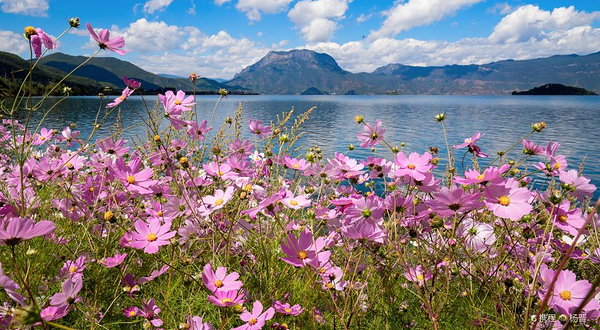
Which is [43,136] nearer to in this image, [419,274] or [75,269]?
[75,269]

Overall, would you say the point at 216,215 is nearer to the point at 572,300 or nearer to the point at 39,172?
the point at 39,172

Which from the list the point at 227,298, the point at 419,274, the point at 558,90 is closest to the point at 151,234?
the point at 227,298

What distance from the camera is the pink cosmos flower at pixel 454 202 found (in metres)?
1.12

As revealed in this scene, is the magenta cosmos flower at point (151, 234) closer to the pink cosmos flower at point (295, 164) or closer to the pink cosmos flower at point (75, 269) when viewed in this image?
the pink cosmos flower at point (75, 269)

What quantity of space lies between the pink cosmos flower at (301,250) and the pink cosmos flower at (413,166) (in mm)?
402

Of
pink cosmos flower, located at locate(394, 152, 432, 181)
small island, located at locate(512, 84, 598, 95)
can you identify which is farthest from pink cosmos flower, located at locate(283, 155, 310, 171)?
small island, located at locate(512, 84, 598, 95)

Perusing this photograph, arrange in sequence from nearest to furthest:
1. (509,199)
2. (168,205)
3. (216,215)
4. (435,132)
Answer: (509,199)
(168,205)
(216,215)
(435,132)

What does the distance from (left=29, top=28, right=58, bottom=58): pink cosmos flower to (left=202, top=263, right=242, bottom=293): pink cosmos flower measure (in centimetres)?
101

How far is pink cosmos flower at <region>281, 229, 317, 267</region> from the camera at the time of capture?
1.16 meters

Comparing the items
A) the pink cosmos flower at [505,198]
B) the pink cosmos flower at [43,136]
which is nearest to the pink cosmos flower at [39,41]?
the pink cosmos flower at [43,136]

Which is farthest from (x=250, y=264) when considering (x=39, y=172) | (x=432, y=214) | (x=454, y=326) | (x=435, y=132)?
(x=435, y=132)

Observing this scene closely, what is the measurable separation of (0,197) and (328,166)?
1.53 meters

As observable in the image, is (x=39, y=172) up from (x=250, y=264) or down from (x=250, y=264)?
up

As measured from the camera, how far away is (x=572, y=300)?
1110 millimetres
